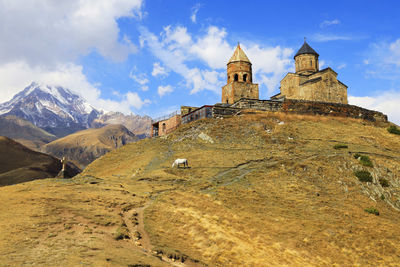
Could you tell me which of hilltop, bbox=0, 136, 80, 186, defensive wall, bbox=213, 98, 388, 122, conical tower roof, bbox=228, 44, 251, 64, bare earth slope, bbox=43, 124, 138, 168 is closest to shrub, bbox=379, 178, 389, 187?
defensive wall, bbox=213, 98, 388, 122

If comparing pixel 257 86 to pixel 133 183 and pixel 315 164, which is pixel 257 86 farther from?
pixel 133 183

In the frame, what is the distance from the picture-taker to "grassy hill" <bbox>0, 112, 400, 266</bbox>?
13703 millimetres

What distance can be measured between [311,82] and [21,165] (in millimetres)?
81627

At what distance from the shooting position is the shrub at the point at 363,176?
90.6 ft

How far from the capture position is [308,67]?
65.8 metres

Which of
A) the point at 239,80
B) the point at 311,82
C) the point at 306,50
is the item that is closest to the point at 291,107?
the point at 239,80

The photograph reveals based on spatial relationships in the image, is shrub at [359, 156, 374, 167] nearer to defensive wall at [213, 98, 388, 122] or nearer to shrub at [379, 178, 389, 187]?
shrub at [379, 178, 389, 187]

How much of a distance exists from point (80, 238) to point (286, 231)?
11.4m

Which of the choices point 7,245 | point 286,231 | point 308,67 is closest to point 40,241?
point 7,245

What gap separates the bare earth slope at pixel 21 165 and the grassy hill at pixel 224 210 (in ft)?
148

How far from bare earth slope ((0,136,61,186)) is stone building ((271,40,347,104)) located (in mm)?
59743

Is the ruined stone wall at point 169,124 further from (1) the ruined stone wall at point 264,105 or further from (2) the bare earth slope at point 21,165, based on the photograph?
(2) the bare earth slope at point 21,165

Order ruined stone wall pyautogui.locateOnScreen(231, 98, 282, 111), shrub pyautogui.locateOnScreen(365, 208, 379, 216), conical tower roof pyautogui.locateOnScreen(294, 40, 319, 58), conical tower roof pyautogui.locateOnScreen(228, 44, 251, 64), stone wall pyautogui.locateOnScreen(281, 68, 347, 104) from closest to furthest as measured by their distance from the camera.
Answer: shrub pyautogui.locateOnScreen(365, 208, 379, 216) → ruined stone wall pyautogui.locateOnScreen(231, 98, 282, 111) → conical tower roof pyautogui.locateOnScreen(228, 44, 251, 64) → stone wall pyautogui.locateOnScreen(281, 68, 347, 104) → conical tower roof pyautogui.locateOnScreen(294, 40, 319, 58)

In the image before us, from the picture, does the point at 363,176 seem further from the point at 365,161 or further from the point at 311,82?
the point at 311,82
